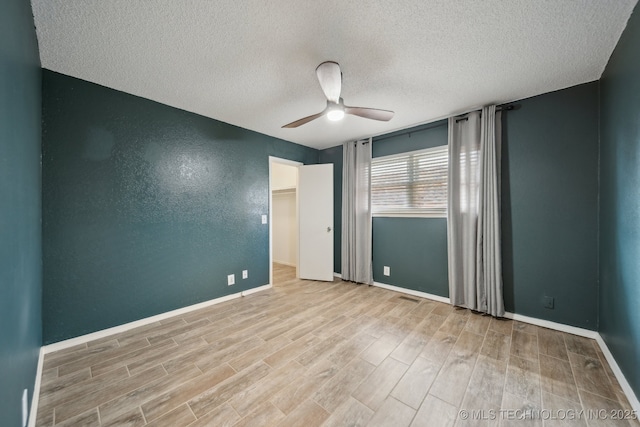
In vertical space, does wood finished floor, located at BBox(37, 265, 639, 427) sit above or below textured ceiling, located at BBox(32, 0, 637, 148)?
below

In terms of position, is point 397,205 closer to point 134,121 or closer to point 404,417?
point 404,417

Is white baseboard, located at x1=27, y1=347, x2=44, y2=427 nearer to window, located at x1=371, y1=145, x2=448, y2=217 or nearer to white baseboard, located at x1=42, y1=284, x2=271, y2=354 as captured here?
white baseboard, located at x1=42, y1=284, x2=271, y2=354

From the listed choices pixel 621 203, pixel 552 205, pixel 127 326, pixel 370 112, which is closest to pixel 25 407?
pixel 127 326

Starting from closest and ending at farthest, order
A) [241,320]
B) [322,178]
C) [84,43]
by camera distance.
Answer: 1. [84,43]
2. [241,320]
3. [322,178]

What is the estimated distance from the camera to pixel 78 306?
209 cm

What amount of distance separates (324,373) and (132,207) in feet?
8.13

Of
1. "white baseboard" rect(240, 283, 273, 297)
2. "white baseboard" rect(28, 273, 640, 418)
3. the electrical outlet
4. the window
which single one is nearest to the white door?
"white baseboard" rect(240, 283, 273, 297)

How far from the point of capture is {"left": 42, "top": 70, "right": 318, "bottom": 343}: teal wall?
2.03 m

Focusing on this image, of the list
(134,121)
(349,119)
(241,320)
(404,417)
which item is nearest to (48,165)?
(134,121)

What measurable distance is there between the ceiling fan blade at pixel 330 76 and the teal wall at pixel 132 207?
1.84 m

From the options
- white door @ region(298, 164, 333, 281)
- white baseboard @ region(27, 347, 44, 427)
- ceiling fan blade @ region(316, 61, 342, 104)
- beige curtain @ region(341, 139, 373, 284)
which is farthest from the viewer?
white door @ region(298, 164, 333, 281)

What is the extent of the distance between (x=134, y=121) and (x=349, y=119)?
249 cm

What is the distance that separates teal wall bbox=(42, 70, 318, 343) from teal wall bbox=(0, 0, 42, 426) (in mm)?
722

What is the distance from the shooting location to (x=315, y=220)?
164 inches
